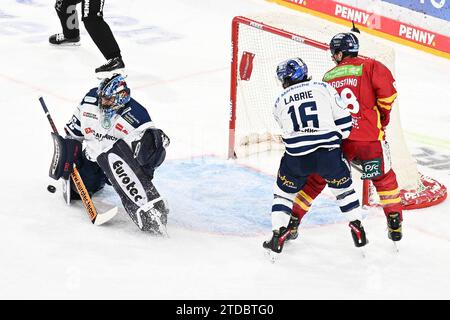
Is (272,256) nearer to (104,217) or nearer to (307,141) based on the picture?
(307,141)

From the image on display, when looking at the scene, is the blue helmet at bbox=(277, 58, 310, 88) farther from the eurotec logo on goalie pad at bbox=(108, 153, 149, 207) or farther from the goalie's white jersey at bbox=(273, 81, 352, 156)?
the eurotec logo on goalie pad at bbox=(108, 153, 149, 207)

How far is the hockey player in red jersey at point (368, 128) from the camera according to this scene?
5.29m

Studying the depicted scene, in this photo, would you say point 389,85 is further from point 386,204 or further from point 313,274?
point 313,274

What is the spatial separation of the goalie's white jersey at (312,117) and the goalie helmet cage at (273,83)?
933 millimetres

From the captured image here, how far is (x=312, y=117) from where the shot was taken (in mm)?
4957

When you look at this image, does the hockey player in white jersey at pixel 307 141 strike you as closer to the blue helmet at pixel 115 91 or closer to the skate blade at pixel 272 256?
the skate blade at pixel 272 256

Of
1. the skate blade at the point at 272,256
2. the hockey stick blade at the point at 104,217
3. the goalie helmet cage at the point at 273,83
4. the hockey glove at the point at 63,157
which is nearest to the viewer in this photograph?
the skate blade at the point at 272,256

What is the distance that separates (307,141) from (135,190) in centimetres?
104

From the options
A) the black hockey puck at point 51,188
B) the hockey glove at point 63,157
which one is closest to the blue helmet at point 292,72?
the hockey glove at point 63,157

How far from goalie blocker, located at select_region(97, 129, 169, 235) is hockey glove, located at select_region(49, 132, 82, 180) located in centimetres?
24

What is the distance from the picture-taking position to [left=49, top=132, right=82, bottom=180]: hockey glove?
221 inches

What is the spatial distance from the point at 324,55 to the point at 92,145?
5.45 feet

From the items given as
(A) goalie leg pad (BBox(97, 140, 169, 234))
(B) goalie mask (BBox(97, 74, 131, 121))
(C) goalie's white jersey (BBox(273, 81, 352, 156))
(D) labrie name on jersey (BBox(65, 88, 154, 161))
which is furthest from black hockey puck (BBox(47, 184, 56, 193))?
(C) goalie's white jersey (BBox(273, 81, 352, 156))

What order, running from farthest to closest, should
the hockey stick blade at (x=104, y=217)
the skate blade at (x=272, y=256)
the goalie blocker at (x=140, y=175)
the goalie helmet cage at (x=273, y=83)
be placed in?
the goalie helmet cage at (x=273, y=83) < the hockey stick blade at (x=104, y=217) < the goalie blocker at (x=140, y=175) < the skate blade at (x=272, y=256)
